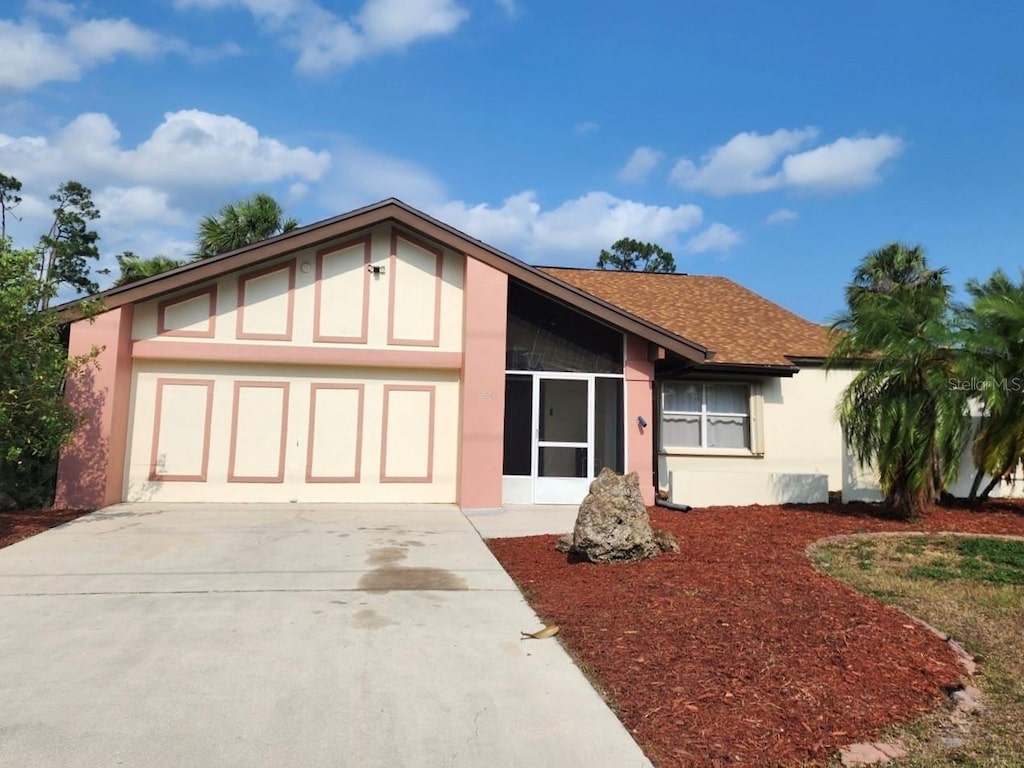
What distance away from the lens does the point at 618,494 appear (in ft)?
25.3

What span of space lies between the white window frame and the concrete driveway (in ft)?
23.7

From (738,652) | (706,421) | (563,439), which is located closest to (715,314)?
(706,421)

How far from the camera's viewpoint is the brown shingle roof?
1495 centimetres

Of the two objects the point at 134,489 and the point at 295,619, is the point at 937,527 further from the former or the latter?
the point at 134,489

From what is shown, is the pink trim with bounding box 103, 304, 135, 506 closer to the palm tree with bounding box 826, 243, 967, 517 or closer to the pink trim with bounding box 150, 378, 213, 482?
the pink trim with bounding box 150, 378, 213, 482

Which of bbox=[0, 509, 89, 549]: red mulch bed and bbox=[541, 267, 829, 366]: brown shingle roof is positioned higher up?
bbox=[541, 267, 829, 366]: brown shingle roof

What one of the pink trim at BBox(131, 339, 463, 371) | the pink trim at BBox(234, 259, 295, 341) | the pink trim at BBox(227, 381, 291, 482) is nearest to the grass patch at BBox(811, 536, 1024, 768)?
the pink trim at BBox(131, 339, 463, 371)

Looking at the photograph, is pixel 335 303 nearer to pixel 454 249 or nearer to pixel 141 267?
pixel 454 249

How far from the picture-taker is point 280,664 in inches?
188

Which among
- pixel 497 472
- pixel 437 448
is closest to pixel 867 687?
pixel 497 472

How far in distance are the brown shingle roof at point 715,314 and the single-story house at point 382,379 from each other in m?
2.50

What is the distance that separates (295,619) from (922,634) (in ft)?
16.6

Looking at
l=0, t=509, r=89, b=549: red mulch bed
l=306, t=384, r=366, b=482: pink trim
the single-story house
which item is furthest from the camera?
l=306, t=384, r=366, b=482: pink trim

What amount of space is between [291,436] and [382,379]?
6.37 feet
